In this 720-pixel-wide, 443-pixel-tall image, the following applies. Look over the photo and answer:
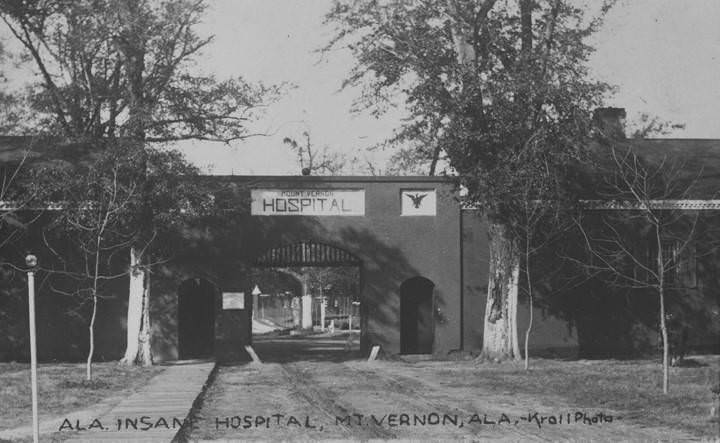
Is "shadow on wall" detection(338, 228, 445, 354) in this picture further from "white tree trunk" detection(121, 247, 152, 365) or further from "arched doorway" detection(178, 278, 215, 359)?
"white tree trunk" detection(121, 247, 152, 365)

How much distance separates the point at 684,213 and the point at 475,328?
747 cm

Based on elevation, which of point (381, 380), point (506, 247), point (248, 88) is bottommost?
point (381, 380)

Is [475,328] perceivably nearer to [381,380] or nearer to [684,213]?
[684,213]

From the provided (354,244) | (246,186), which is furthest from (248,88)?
(354,244)

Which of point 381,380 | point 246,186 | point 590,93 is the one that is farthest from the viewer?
point 246,186

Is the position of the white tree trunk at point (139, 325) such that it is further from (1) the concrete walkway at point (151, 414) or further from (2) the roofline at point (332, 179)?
(1) the concrete walkway at point (151, 414)

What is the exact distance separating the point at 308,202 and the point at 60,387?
12.9 meters

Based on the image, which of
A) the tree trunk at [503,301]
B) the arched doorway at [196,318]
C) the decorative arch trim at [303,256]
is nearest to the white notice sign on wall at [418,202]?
the decorative arch trim at [303,256]

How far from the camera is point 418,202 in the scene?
34.2 m

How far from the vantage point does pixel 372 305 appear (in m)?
33.9

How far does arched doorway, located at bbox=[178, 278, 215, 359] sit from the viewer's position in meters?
34.5

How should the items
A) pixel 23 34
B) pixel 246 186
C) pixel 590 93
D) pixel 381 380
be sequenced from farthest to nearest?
pixel 23 34 → pixel 246 186 → pixel 590 93 → pixel 381 380

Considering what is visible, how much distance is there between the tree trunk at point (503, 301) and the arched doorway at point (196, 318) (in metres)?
9.84

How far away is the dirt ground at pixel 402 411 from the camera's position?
14.6m
